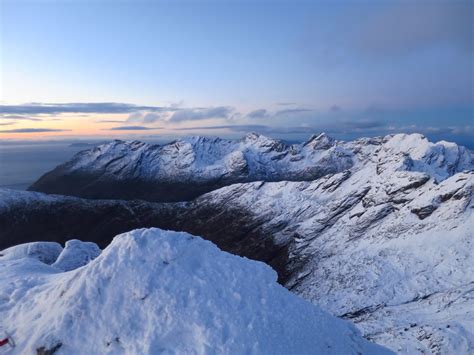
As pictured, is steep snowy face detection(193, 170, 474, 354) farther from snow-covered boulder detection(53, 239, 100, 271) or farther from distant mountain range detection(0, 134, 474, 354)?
snow-covered boulder detection(53, 239, 100, 271)

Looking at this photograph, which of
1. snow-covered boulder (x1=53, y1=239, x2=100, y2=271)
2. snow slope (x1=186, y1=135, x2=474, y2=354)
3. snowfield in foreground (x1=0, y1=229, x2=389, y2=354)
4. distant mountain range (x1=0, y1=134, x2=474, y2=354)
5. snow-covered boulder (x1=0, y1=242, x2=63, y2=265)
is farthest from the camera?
distant mountain range (x1=0, y1=134, x2=474, y2=354)

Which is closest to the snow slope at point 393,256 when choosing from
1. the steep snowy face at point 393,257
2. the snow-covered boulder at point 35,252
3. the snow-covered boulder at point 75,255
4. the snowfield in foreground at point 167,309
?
the steep snowy face at point 393,257

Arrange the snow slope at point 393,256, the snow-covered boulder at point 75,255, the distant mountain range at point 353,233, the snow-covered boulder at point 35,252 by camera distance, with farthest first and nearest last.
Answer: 1. the distant mountain range at point 353,233
2. the snow slope at point 393,256
3. the snow-covered boulder at point 35,252
4. the snow-covered boulder at point 75,255

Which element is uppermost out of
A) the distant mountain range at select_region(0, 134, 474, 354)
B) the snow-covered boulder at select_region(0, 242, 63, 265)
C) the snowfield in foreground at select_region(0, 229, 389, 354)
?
the snowfield in foreground at select_region(0, 229, 389, 354)

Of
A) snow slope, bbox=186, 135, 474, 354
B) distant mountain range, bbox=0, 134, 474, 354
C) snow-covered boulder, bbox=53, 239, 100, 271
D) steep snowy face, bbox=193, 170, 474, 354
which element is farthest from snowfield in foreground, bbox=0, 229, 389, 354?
distant mountain range, bbox=0, 134, 474, 354

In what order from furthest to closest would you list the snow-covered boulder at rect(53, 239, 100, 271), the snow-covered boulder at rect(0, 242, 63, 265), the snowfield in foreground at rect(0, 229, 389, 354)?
the snow-covered boulder at rect(0, 242, 63, 265) → the snow-covered boulder at rect(53, 239, 100, 271) → the snowfield in foreground at rect(0, 229, 389, 354)

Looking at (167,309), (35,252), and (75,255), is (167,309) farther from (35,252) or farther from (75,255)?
(35,252)

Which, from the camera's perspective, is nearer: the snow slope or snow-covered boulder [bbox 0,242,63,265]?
snow-covered boulder [bbox 0,242,63,265]

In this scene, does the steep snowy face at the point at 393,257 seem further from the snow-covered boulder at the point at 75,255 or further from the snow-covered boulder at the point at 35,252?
the snow-covered boulder at the point at 35,252
